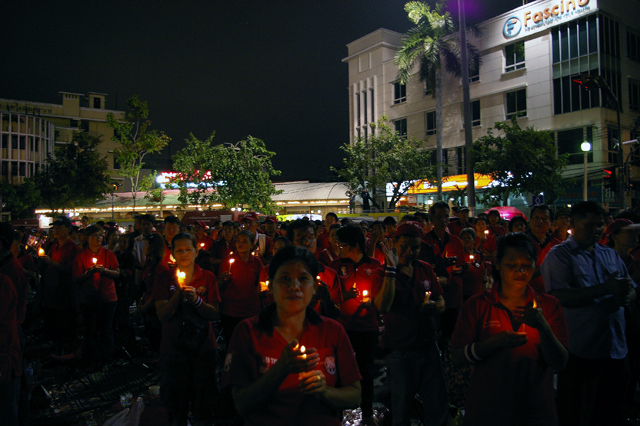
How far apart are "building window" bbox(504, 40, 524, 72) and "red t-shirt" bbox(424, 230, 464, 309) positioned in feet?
106

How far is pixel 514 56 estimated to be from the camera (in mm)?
33688

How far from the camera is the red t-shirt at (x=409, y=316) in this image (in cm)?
372

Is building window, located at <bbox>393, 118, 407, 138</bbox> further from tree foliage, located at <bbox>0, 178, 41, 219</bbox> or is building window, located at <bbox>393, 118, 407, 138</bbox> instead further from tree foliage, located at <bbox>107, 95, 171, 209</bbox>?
tree foliage, located at <bbox>0, 178, 41, 219</bbox>

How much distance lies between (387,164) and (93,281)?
28378 millimetres

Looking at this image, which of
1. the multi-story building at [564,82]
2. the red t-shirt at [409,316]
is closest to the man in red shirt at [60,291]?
the red t-shirt at [409,316]

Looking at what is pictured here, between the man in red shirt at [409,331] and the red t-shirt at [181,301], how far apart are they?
60.3 inches

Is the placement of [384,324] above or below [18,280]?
below

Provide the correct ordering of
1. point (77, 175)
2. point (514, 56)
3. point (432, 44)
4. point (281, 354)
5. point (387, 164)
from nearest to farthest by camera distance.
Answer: point (281, 354)
point (432, 44)
point (387, 164)
point (514, 56)
point (77, 175)

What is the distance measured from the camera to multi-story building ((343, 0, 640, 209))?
94.8 feet

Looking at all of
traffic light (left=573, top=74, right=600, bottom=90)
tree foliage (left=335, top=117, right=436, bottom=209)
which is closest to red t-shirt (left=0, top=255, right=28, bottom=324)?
traffic light (left=573, top=74, right=600, bottom=90)

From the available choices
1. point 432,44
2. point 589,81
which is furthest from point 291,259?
point 432,44

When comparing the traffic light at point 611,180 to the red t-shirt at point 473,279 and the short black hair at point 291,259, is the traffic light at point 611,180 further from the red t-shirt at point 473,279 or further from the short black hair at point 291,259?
the short black hair at point 291,259

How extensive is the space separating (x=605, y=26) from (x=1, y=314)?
119 ft

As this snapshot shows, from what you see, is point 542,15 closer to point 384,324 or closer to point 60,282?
point 384,324
